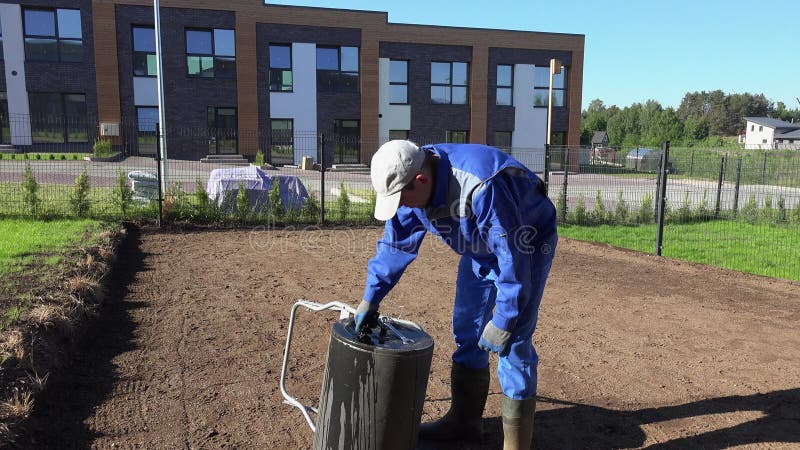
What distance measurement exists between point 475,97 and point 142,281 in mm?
25679

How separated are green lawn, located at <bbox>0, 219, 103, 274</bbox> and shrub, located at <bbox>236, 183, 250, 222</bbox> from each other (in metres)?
2.42

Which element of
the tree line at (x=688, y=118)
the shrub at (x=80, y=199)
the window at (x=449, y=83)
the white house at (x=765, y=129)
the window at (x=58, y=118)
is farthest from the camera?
the tree line at (x=688, y=118)

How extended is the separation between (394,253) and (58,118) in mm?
26330

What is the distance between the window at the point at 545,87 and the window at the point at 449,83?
12.8 feet

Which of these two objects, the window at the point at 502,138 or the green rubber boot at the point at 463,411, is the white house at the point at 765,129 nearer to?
the window at the point at 502,138

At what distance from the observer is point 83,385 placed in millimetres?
3877

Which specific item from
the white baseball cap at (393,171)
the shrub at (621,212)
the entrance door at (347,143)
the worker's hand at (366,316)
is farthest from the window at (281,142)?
the white baseball cap at (393,171)

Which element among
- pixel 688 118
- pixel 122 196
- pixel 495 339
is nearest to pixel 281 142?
pixel 122 196

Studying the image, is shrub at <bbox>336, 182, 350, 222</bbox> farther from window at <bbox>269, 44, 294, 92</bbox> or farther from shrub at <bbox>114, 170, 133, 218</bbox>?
window at <bbox>269, 44, 294, 92</bbox>

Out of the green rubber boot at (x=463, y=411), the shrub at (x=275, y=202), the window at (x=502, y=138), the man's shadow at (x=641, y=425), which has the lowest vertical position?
the man's shadow at (x=641, y=425)

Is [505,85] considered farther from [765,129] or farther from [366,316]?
[765,129]

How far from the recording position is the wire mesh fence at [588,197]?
1050 cm

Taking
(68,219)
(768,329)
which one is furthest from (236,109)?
(768,329)

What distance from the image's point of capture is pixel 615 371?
172 inches
